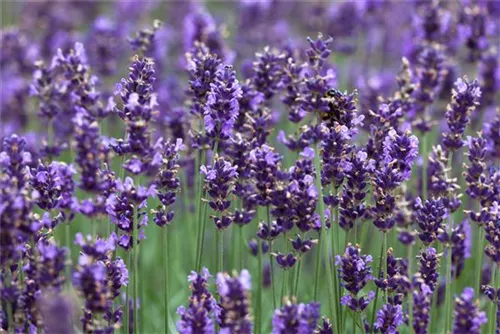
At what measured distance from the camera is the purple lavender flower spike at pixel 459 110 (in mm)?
4059

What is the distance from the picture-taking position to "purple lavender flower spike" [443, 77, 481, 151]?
4059mm

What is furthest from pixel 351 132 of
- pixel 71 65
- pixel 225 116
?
pixel 71 65

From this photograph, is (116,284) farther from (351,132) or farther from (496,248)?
(496,248)

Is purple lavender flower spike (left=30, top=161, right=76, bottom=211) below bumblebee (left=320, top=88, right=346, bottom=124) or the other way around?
below

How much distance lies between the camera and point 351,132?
383 cm

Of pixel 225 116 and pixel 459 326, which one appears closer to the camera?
pixel 459 326

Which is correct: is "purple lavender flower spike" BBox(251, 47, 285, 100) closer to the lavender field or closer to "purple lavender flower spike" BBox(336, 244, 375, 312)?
the lavender field

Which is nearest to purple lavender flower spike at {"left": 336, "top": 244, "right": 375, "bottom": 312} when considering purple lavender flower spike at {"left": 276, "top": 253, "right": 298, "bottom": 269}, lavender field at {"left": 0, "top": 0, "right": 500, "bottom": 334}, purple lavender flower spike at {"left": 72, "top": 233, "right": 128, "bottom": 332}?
lavender field at {"left": 0, "top": 0, "right": 500, "bottom": 334}

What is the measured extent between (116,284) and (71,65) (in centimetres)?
150

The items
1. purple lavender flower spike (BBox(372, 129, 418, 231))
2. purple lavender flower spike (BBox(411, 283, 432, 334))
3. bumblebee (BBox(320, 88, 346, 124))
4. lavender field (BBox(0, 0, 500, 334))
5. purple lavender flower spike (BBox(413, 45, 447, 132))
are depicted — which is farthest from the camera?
purple lavender flower spike (BBox(413, 45, 447, 132))

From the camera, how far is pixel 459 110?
4.09m

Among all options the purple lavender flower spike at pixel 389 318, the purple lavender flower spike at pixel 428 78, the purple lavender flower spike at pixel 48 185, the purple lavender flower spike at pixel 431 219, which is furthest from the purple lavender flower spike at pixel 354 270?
the purple lavender flower spike at pixel 428 78

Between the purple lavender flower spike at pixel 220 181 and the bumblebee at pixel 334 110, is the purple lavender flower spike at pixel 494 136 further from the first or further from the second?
the purple lavender flower spike at pixel 220 181

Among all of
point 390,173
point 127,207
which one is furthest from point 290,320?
point 127,207
